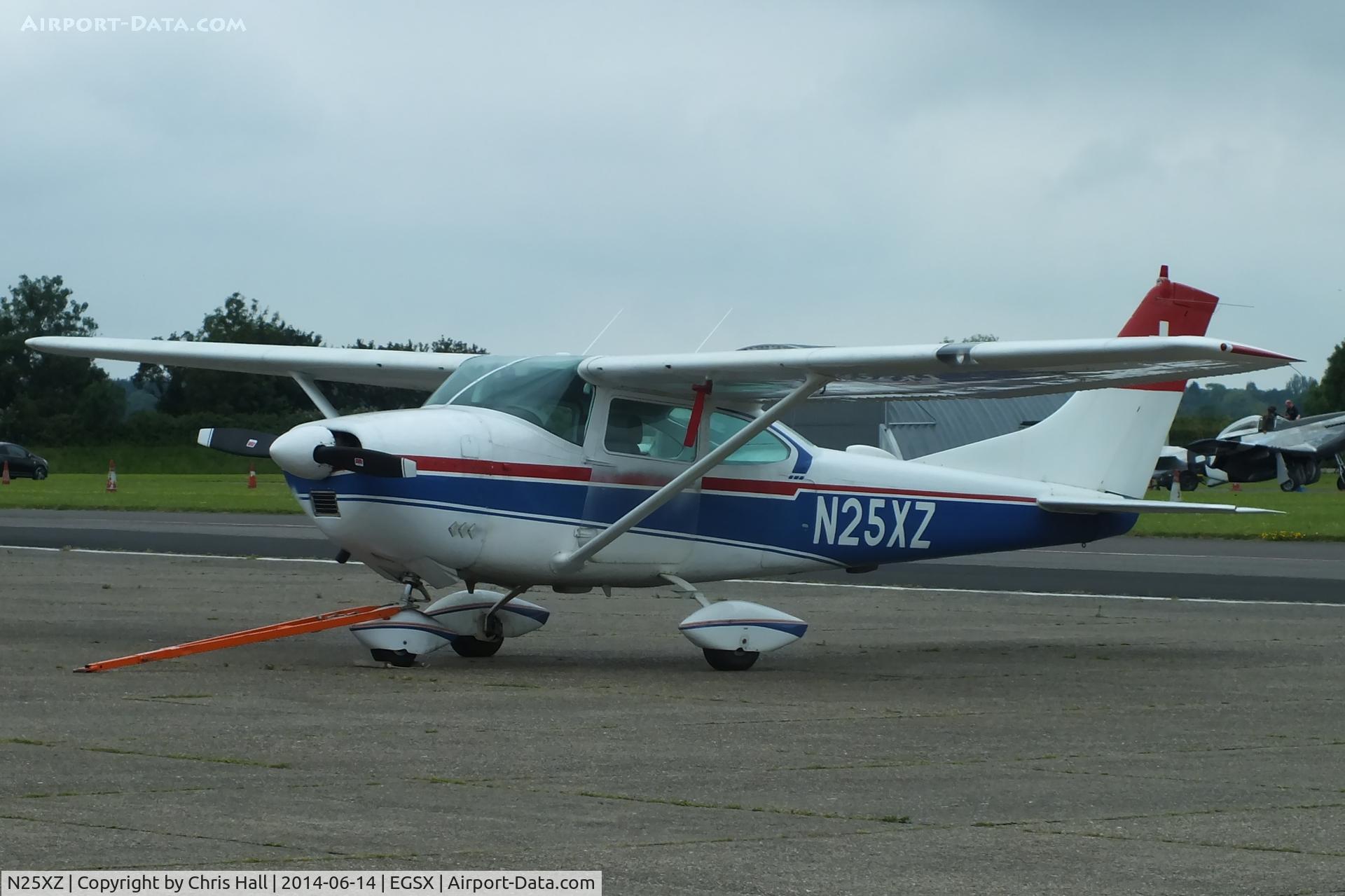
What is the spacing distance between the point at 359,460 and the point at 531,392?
1.73 metres

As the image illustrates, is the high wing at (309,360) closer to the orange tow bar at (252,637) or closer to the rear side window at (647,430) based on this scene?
the rear side window at (647,430)

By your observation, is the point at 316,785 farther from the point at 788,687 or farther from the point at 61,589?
the point at 61,589

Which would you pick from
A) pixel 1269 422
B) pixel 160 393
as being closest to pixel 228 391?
pixel 160 393

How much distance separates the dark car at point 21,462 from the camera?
58625mm

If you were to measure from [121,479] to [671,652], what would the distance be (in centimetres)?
4787

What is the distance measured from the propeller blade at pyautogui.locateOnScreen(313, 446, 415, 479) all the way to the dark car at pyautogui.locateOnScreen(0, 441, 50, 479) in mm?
52276

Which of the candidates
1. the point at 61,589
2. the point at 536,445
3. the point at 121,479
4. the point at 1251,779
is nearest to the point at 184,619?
the point at 61,589

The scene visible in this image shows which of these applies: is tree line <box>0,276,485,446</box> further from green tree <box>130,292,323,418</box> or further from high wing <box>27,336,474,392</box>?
high wing <box>27,336,474,392</box>

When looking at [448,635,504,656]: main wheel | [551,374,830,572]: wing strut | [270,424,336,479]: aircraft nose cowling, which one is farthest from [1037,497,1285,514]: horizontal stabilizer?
[270,424,336,479]: aircraft nose cowling

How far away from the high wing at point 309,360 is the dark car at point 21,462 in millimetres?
47213

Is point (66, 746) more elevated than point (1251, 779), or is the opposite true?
point (1251, 779)

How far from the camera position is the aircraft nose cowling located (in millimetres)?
10258

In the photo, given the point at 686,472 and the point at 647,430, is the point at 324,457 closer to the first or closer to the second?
the point at 686,472

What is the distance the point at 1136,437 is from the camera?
14273 millimetres
